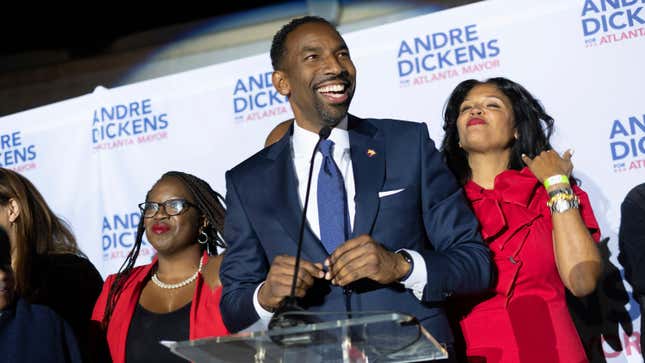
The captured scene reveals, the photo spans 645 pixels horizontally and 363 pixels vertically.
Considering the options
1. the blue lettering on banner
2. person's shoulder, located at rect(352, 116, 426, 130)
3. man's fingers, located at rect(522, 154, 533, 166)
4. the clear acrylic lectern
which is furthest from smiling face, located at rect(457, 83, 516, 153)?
the blue lettering on banner

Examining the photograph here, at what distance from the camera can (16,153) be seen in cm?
468

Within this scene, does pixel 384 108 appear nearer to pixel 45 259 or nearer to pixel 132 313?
pixel 132 313

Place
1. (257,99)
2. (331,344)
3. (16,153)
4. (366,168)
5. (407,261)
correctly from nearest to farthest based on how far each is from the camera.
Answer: (331,344) → (407,261) → (366,168) → (257,99) → (16,153)

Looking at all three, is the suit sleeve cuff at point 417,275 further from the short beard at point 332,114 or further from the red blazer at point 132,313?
the red blazer at point 132,313

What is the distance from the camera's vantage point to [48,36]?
6.46m

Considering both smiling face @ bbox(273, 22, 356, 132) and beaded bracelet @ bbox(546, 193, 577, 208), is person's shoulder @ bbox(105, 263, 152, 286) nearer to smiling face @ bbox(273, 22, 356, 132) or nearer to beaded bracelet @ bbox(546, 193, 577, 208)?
smiling face @ bbox(273, 22, 356, 132)

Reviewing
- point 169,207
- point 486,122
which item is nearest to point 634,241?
point 486,122

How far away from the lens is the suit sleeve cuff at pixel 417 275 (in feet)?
7.11

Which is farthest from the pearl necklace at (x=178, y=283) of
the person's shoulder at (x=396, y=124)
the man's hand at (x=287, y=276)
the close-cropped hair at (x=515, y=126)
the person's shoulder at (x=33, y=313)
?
the man's hand at (x=287, y=276)

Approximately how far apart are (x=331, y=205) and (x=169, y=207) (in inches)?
60.6

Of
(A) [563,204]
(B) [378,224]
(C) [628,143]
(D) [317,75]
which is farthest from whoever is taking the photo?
(C) [628,143]

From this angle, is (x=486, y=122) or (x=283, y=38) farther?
(x=486, y=122)

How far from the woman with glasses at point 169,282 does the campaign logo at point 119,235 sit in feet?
0.64

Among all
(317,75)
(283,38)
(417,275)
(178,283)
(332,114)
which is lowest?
(417,275)
